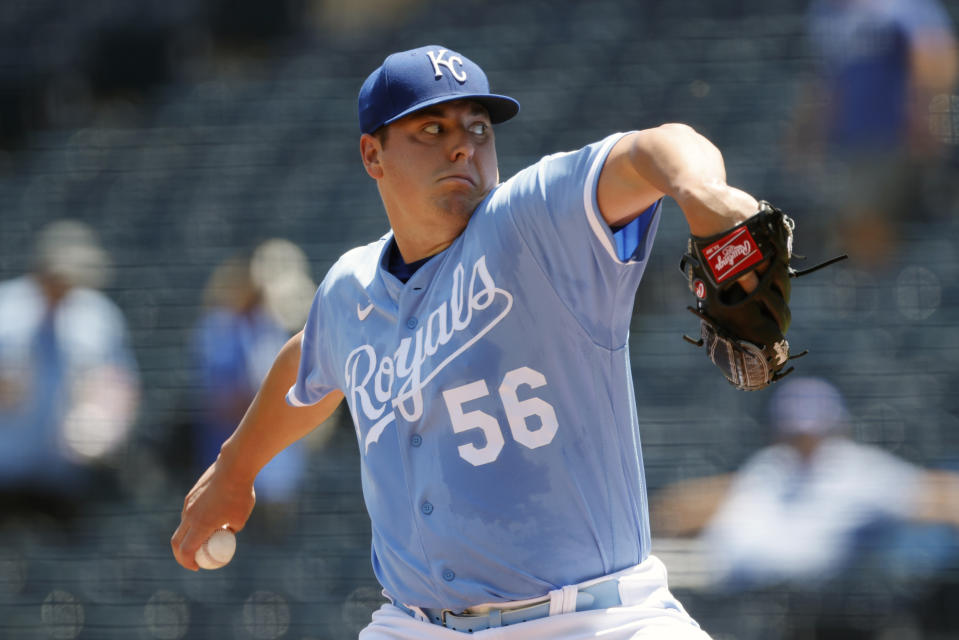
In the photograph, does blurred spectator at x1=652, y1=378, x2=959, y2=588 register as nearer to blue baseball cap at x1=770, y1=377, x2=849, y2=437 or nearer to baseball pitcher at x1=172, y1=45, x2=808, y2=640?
blue baseball cap at x1=770, y1=377, x2=849, y2=437

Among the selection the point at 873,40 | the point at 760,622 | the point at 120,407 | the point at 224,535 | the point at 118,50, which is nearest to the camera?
the point at 224,535

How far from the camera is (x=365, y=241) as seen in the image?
6.86 meters

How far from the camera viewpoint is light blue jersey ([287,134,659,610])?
2.24m

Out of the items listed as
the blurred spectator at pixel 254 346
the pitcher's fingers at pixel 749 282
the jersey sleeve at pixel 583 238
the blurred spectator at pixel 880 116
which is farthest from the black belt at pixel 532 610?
the blurred spectator at pixel 880 116

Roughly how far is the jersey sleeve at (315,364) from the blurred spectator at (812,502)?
9.14 ft

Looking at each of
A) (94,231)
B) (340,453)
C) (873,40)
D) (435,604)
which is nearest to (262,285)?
(340,453)

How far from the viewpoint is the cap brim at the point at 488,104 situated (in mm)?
2498

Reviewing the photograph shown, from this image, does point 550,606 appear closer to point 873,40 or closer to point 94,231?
point 873,40

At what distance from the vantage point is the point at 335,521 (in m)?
6.12

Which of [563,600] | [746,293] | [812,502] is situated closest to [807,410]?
[812,502]

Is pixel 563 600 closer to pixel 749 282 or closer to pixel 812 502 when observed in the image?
pixel 749 282

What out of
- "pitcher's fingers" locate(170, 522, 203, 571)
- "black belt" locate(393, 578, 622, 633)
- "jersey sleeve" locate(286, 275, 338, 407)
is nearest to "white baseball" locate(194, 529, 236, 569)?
"pitcher's fingers" locate(170, 522, 203, 571)

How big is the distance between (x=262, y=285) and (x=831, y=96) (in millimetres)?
2824

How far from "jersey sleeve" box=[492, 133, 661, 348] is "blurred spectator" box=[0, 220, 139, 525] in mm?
4210
